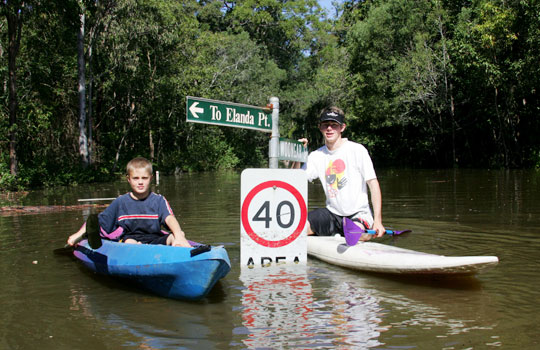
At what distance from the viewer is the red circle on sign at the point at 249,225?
5.85m

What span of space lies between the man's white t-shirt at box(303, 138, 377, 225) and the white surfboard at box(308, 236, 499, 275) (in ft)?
1.25

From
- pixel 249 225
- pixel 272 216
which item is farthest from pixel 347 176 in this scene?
pixel 249 225

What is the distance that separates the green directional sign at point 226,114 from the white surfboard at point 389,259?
142cm

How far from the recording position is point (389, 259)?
5.50 metres

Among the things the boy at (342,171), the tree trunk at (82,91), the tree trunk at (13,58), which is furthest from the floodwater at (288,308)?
the tree trunk at (82,91)

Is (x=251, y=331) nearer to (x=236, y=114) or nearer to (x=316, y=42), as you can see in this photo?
(x=236, y=114)

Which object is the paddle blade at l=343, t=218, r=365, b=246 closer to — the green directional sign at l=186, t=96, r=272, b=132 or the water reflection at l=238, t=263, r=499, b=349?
the water reflection at l=238, t=263, r=499, b=349

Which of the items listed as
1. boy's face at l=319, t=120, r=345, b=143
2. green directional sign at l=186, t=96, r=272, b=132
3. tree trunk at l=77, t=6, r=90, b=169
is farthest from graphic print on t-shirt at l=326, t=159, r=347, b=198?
tree trunk at l=77, t=6, r=90, b=169

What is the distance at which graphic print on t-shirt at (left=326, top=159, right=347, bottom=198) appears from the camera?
6211 millimetres

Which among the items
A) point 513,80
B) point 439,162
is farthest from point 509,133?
point 439,162

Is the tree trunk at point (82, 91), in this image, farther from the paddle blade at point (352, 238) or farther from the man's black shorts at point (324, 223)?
the paddle blade at point (352, 238)

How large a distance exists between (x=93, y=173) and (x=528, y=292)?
24.8 m

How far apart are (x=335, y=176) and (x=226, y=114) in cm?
136

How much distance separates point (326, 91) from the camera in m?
51.2
